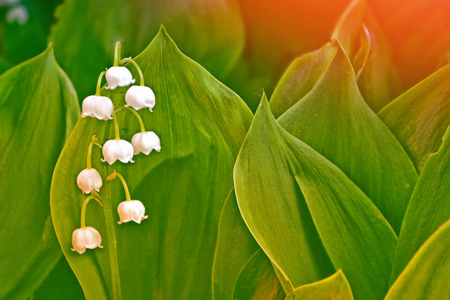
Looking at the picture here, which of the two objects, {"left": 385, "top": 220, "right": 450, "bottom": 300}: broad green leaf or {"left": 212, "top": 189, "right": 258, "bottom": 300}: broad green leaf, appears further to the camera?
{"left": 212, "top": 189, "right": 258, "bottom": 300}: broad green leaf

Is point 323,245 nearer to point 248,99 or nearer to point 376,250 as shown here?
point 376,250

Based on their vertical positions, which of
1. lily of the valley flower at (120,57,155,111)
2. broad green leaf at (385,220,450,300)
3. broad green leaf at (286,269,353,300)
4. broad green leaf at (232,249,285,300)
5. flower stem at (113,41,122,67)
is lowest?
broad green leaf at (385,220,450,300)

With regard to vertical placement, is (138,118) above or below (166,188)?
above

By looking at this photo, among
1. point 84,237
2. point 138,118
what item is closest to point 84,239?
point 84,237

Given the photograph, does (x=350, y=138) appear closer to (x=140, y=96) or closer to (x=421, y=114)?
(x=421, y=114)

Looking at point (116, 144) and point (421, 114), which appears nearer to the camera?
point (116, 144)

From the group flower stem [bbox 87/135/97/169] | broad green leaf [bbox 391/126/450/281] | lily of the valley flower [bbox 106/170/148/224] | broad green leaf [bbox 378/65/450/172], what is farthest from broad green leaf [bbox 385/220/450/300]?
flower stem [bbox 87/135/97/169]

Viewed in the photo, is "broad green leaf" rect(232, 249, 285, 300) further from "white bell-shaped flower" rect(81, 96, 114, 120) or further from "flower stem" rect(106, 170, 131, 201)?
"white bell-shaped flower" rect(81, 96, 114, 120)
